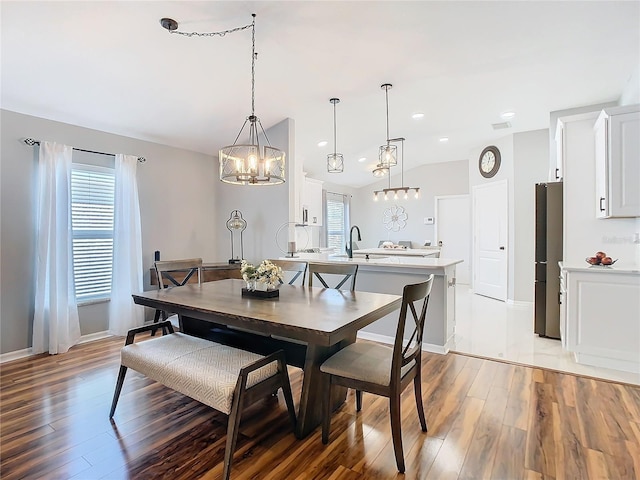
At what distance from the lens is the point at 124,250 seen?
404cm

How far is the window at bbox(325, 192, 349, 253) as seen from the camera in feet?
26.5

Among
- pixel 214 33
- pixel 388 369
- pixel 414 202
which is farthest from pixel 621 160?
pixel 414 202

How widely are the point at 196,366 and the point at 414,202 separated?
24.4 ft

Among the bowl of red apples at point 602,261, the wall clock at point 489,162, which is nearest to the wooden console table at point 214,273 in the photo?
the bowl of red apples at point 602,261

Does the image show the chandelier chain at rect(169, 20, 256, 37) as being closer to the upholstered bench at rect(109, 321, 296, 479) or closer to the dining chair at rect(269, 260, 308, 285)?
the dining chair at rect(269, 260, 308, 285)

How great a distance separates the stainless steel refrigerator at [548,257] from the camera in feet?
12.7

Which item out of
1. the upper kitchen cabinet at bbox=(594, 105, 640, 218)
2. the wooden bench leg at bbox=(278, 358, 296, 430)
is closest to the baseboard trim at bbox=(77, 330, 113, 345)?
the wooden bench leg at bbox=(278, 358, 296, 430)

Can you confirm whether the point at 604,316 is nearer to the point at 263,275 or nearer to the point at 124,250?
the point at 263,275

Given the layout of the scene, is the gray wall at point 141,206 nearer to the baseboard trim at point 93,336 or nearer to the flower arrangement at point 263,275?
the baseboard trim at point 93,336

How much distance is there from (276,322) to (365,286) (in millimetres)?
2249

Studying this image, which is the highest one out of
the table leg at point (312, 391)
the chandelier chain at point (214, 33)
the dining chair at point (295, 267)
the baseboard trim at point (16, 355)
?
the chandelier chain at point (214, 33)

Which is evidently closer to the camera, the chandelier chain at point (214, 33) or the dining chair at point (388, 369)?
the dining chair at point (388, 369)

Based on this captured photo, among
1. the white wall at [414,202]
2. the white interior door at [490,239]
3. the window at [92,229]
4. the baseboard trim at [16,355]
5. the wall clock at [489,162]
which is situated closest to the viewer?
the baseboard trim at [16,355]

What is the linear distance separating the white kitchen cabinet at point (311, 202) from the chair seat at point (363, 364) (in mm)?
4152
